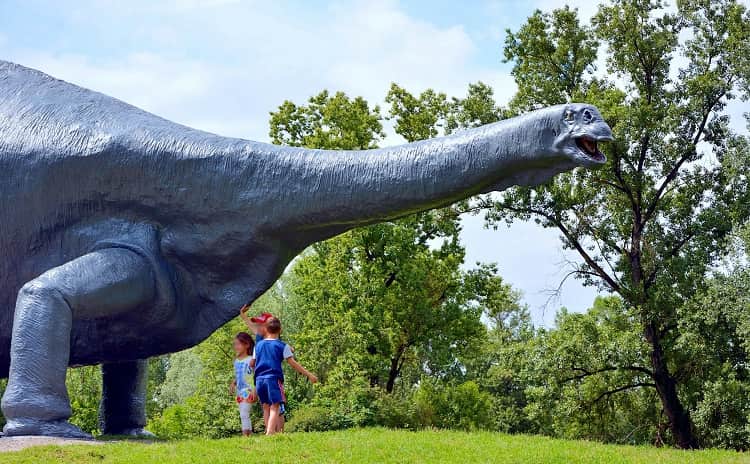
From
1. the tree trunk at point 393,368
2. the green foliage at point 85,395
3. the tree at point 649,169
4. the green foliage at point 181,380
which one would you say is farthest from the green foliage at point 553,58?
the green foliage at point 181,380

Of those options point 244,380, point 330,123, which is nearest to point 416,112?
point 330,123

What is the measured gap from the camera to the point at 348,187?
8.23 metres

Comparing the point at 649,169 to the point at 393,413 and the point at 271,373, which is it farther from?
the point at 271,373

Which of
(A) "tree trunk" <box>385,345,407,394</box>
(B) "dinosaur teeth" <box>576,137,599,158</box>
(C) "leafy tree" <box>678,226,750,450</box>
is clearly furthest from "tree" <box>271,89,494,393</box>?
(B) "dinosaur teeth" <box>576,137,599,158</box>

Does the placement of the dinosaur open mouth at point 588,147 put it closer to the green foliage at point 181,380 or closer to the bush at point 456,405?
the bush at point 456,405

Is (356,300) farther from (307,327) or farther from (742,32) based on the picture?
(742,32)

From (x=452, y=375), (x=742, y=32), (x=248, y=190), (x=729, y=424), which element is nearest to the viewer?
(x=248, y=190)

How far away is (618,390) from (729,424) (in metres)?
3.05

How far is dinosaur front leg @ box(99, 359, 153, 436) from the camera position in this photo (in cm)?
1055

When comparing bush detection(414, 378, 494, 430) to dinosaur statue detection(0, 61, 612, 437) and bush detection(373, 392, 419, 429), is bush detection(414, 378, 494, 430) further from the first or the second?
dinosaur statue detection(0, 61, 612, 437)

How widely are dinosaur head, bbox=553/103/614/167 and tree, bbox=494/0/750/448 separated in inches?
636

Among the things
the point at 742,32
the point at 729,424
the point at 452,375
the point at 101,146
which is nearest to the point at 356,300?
the point at 452,375

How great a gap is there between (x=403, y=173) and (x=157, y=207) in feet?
7.59

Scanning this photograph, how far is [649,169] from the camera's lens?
2467 cm
